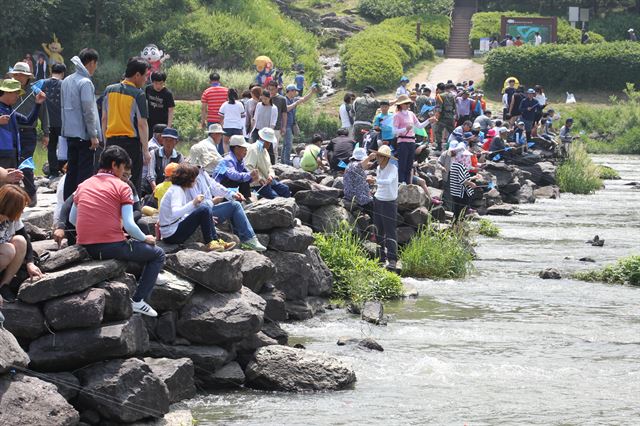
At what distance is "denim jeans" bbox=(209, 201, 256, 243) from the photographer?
14.4m

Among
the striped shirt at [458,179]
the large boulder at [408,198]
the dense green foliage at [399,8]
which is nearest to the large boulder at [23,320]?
the large boulder at [408,198]

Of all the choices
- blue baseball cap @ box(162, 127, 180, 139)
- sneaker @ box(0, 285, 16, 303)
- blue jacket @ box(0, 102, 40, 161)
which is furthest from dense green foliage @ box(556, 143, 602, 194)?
sneaker @ box(0, 285, 16, 303)

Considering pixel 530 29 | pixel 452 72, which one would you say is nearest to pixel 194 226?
pixel 452 72

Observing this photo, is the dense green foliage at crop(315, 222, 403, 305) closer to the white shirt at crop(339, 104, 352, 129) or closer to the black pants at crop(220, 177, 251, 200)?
the black pants at crop(220, 177, 251, 200)

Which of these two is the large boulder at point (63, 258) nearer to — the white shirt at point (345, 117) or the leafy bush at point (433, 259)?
the leafy bush at point (433, 259)

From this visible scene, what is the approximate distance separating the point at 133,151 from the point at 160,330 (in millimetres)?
2711

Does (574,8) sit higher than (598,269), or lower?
higher

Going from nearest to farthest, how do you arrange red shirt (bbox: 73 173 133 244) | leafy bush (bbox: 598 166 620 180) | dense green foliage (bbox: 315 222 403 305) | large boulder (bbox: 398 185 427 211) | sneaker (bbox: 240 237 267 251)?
red shirt (bbox: 73 173 133 244) → sneaker (bbox: 240 237 267 251) → dense green foliage (bbox: 315 222 403 305) → large boulder (bbox: 398 185 427 211) → leafy bush (bbox: 598 166 620 180)

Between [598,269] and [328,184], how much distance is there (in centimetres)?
488

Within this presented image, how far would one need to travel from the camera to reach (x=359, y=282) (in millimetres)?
16672

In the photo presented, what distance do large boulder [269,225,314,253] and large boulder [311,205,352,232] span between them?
2.49 m

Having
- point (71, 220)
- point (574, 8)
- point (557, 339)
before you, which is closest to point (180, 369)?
point (71, 220)

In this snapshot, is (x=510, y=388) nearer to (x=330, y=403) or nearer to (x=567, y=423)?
(x=567, y=423)

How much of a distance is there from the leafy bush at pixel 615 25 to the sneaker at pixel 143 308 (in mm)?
53422
